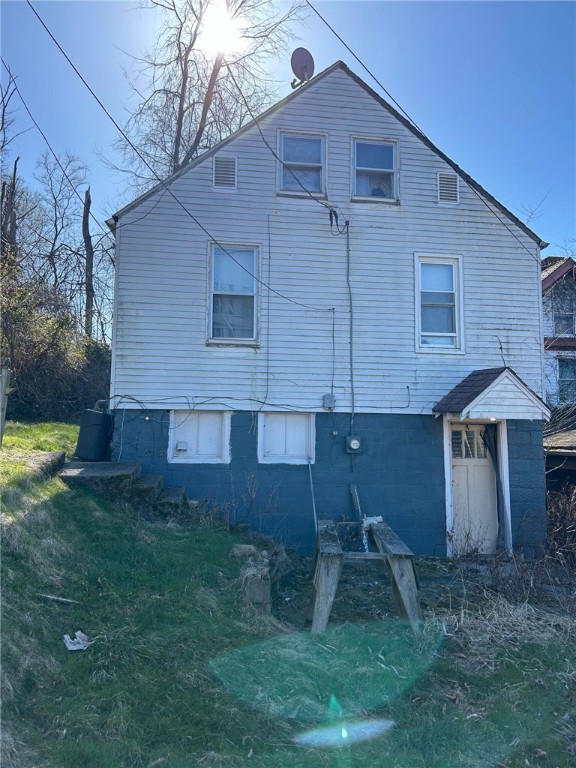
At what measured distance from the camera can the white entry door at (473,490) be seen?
1078 centimetres

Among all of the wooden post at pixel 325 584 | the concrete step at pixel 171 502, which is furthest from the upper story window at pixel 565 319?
the wooden post at pixel 325 584

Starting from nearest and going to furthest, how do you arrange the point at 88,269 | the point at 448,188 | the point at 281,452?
the point at 281,452
the point at 448,188
the point at 88,269

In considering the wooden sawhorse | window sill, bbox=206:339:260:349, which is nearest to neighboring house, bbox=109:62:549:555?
window sill, bbox=206:339:260:349

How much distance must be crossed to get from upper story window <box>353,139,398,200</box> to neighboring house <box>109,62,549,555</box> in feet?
0.09

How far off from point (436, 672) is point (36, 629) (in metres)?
3.37

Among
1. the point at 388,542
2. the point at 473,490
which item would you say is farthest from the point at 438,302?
the point at 388,542

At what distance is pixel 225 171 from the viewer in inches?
419

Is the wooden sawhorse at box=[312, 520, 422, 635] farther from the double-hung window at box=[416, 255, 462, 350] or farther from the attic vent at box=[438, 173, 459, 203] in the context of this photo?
the attic vent at box=[438, 173, 459, 203]

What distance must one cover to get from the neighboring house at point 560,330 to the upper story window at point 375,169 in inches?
354

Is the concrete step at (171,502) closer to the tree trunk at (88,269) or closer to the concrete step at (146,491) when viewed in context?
the concrete step at (146,491)

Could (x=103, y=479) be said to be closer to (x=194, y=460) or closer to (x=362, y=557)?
→ (x=194, y=460)

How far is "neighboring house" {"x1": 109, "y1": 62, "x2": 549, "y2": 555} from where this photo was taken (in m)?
10.2

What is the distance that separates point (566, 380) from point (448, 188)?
10.0 metres

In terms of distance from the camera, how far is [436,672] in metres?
5.35
